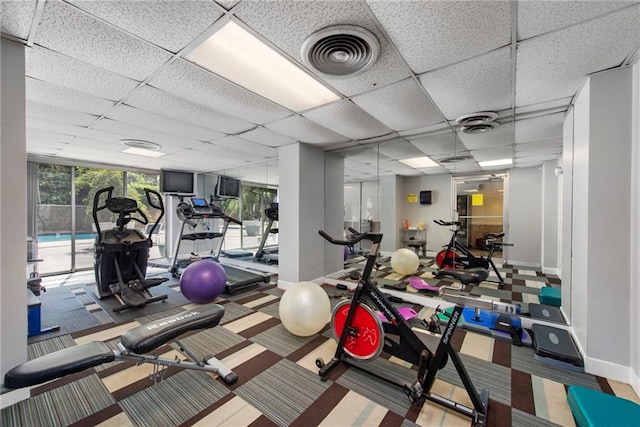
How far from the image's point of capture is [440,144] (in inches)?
154

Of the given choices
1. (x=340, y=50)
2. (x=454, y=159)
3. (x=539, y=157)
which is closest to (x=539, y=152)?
(x=539, y=157)

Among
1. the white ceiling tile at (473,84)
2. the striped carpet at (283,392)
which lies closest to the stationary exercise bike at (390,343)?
the striped carpet at (283,392)

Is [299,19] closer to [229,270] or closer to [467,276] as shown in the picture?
[467,276]

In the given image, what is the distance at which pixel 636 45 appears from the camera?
1.77m

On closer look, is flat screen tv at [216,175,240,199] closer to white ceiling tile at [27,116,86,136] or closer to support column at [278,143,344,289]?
support column at [278,143,344,289]

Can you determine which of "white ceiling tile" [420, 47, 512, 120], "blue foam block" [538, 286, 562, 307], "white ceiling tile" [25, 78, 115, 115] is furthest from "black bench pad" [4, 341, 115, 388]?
"blue foam block" [538, 286, 562, 307]

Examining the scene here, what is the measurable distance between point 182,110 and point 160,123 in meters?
0.72

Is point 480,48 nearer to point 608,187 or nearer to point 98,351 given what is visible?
point 608,187

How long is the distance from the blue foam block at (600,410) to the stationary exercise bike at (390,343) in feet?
1.69

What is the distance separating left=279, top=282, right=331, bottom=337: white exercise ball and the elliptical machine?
7.69ft

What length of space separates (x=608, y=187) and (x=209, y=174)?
312 inches

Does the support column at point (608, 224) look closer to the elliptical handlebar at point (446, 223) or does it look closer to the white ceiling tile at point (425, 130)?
the white ceiling tile at point (425, 130)

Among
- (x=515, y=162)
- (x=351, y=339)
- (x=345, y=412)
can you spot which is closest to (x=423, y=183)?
(x=515, y=162)

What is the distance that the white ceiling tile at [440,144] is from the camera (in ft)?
12.3
